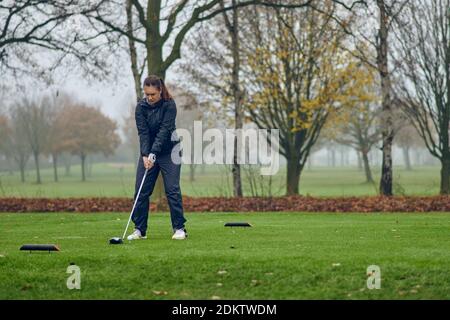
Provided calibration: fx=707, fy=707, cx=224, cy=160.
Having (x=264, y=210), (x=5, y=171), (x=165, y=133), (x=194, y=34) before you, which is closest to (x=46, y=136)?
(x=5, y=171)

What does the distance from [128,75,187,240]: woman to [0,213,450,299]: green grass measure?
483 millimetres

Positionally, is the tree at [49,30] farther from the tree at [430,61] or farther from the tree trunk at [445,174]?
the tree trunk at [445,174]

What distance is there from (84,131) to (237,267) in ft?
249

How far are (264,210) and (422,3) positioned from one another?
14.0 m

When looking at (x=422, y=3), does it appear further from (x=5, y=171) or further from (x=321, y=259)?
(x=5, y=171)

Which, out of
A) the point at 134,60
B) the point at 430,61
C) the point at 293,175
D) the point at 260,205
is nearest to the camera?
the point at 260,205

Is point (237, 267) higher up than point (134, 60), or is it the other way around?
point (134, 60)

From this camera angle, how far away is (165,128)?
424 inches

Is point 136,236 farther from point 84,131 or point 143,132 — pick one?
point 84,131

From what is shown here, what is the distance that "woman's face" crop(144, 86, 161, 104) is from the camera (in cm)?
1067

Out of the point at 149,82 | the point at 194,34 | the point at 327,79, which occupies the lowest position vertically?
the point at 149,82

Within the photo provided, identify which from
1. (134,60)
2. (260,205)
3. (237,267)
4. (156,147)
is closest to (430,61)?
(134,60)

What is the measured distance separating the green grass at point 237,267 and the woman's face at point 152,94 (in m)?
2.14
